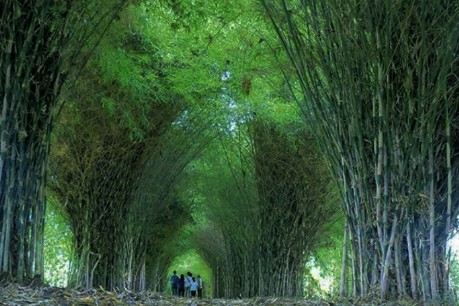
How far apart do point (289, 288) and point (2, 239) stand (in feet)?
17.5

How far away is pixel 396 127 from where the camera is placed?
3.21 meters

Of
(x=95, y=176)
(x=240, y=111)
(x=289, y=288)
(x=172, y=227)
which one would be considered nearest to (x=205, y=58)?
(x=240, y=111)

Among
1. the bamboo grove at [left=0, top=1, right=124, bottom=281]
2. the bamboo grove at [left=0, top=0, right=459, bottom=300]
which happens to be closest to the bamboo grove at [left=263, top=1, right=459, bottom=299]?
the bamboo grove at [left=0, top=0, right=459, bottom=300]

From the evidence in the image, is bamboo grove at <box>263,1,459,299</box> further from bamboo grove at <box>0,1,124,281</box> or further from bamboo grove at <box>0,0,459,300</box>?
bamboo grove at <box>0,1,124,281</box>

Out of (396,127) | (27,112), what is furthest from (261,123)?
(27,112)

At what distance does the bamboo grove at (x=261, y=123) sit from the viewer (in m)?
3.15

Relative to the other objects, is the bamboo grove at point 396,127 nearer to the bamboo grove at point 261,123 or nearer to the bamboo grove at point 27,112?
the bamboo grove at point 261,123

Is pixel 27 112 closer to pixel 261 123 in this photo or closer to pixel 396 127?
pixel 396 127

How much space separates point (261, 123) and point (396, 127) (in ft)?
14.9

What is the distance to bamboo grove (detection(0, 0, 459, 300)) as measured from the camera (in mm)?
3148

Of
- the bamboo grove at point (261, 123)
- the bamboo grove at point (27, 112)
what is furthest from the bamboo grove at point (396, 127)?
the bamboo grove at point (27, 112)

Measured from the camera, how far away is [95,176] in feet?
22.6

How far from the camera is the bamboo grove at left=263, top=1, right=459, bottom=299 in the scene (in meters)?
3.12

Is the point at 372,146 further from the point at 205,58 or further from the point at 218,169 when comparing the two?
the point at 218,169
